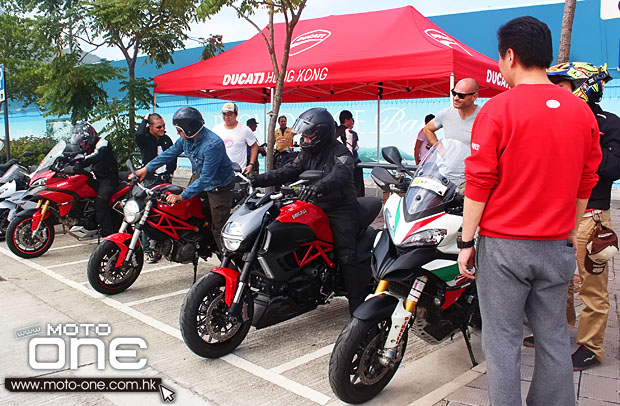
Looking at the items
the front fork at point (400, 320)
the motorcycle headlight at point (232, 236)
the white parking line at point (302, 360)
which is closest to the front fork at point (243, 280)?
the motorcycle headlight at point (232, 236)

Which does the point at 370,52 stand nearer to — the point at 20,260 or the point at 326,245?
the point at 326,245

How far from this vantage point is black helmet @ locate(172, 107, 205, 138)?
5316 mm

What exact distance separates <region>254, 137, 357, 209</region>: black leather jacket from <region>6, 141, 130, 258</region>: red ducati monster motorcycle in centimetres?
345

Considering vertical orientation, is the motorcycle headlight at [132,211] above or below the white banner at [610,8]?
below

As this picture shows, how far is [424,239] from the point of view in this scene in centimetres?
314

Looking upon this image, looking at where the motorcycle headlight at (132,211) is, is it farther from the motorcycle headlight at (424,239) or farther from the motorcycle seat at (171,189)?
the motorcycle headlight at (424,239)

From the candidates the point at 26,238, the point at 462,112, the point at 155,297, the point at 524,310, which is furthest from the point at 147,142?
the point at 524,310

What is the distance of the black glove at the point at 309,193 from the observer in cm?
397

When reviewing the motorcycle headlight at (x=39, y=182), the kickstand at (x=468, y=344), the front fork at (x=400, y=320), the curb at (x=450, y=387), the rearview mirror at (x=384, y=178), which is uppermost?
the rearview mirror at (x=384, y=178)

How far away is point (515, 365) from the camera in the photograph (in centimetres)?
253

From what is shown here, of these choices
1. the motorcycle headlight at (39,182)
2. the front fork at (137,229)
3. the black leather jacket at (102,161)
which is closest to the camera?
the front fork at (137,229)

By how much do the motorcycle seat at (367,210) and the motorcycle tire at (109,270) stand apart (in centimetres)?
229

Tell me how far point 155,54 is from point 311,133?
7.55 meters

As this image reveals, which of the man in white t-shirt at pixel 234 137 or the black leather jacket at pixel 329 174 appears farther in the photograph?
the man in white t-shirt at pixel 234 137
